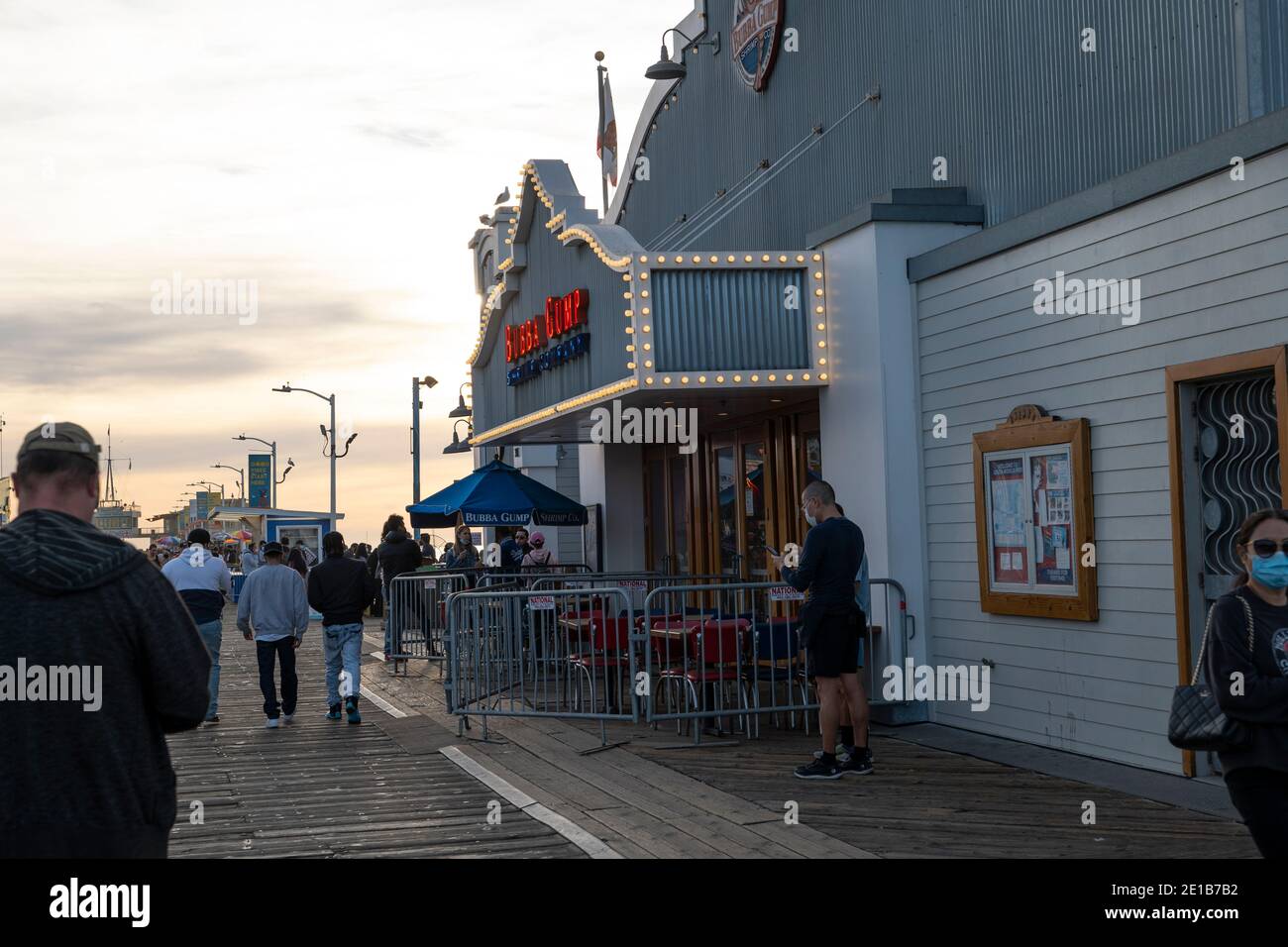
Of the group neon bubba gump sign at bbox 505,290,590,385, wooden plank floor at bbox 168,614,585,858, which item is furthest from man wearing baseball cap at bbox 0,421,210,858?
neon bubba gump sign at bbox 505,290,590,385

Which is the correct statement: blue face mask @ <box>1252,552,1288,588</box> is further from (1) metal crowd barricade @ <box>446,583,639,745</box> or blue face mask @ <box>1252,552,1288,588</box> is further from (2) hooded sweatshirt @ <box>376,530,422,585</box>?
(2) hooded sweatshirt @ <box>376,530,422,585</box>

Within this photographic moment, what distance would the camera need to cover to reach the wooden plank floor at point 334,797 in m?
8.15

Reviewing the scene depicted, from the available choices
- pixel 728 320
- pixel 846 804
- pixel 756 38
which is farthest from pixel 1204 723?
pixel 756 38

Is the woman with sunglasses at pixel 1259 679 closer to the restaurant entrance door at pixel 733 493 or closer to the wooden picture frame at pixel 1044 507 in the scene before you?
the wooden picture frame at pixel 1044 507

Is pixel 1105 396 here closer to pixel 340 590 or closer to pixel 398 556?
pixel 340 590

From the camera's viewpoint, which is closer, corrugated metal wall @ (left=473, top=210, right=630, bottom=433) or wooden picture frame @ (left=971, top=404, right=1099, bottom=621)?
wooden picture frame @ (left=971, top=404, right=1099, bottom=621)

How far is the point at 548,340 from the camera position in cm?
1777

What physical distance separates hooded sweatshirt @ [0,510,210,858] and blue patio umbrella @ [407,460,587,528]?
14.9 m

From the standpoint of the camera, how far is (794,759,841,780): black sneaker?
976 centimetres

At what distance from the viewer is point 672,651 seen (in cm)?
1339

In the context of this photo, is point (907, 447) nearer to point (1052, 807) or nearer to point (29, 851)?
point (1052, 807)

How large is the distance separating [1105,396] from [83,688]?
8.04 metres

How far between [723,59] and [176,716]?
16.1m

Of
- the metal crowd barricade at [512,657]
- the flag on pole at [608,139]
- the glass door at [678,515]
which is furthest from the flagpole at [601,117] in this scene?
the metal crowd barricade at [512,657]
